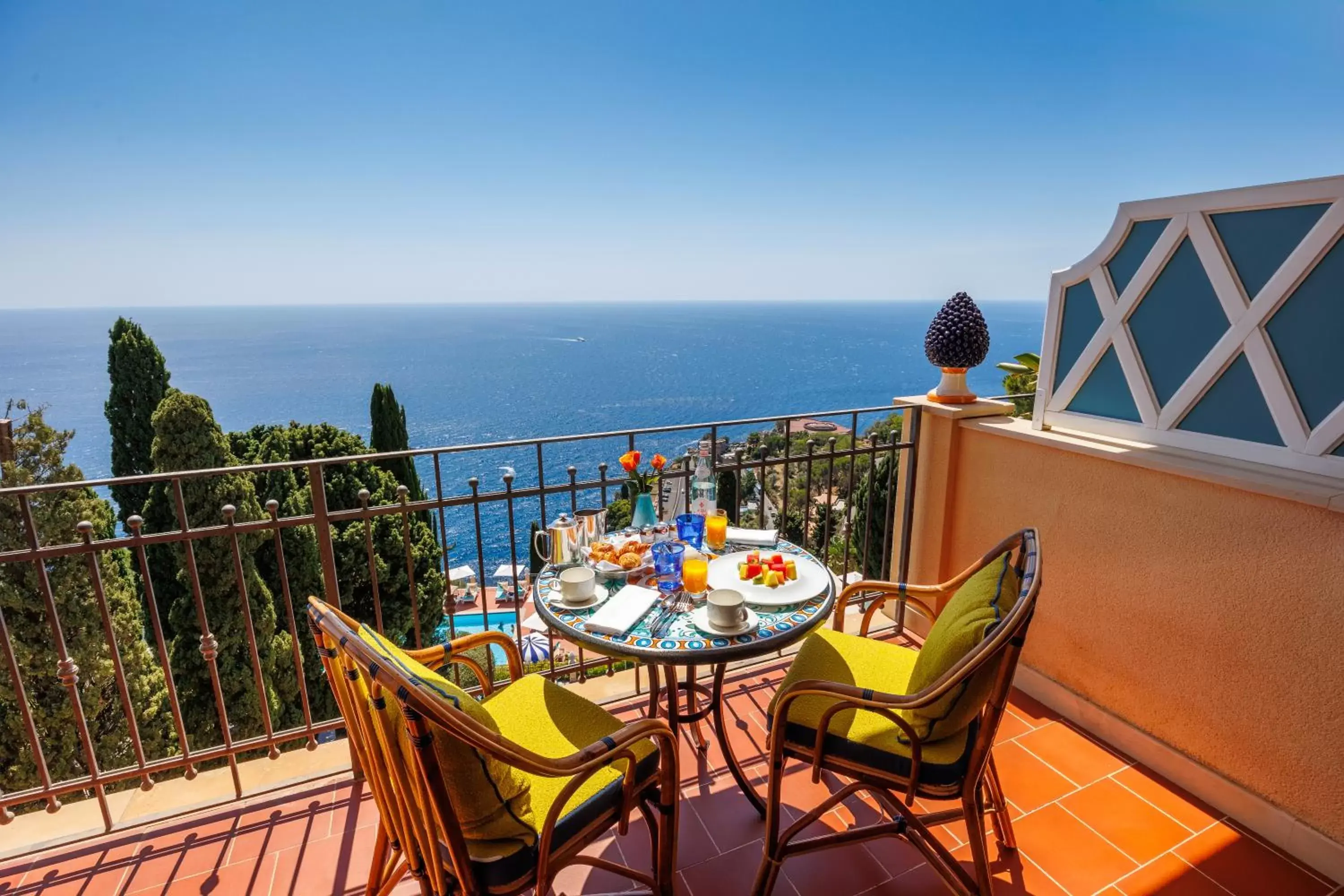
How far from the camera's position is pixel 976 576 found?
5.31 feet

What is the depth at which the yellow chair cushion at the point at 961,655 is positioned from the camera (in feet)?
4.45

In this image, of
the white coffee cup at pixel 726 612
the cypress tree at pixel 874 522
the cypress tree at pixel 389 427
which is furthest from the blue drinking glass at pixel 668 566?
the cypress tree at pixel 389 427

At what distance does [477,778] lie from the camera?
1108 millimetres

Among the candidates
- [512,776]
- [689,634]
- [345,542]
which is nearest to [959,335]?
[689,634]

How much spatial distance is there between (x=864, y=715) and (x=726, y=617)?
0.46 metres

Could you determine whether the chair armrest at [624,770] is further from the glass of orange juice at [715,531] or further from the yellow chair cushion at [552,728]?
the glass of orange juice at [715,531]

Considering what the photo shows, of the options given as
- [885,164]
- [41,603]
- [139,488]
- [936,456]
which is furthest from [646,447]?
[936,456]

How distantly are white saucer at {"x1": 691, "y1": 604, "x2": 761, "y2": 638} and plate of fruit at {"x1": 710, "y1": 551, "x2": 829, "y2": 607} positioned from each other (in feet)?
0.21

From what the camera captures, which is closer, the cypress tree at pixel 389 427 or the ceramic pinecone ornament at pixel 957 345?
the ceramic pinecone ornament at pixel 957 345

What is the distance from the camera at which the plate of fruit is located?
5.63 ft

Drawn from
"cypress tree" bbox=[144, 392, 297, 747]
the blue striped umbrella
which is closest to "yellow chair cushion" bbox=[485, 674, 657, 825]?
"cypress tree" bbox=[144, 392, 297, 747]

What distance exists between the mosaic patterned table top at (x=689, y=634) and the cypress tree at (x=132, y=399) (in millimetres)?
15605

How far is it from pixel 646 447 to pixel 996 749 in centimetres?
4863

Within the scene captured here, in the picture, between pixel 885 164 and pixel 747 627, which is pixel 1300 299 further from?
pixel 885 164
